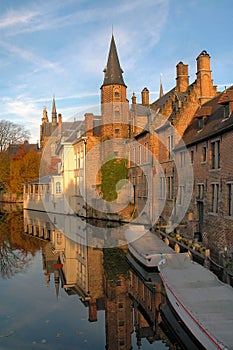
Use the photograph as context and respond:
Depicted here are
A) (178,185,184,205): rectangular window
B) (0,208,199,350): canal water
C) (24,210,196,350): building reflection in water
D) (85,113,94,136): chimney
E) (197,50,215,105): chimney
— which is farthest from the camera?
(85,113,94,136): chimney

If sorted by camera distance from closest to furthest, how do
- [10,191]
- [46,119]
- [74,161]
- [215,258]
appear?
[215,258] < [74,161] < [10,191] < [46,119]

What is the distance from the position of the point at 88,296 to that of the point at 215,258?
5890mm

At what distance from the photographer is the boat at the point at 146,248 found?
15.1m

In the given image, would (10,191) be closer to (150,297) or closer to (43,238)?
(43,238)

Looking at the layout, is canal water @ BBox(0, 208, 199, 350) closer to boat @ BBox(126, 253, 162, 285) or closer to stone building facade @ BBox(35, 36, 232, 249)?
boat @ BBox(126, 253, 162, 285)

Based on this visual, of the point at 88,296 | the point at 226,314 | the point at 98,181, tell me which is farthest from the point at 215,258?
the point at 98,181

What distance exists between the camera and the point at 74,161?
4022 cm

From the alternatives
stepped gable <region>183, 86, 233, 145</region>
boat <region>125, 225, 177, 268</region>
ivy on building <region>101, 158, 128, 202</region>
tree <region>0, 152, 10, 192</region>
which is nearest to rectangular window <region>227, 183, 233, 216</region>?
stepped gable <region>183, 86, 233, 145</region>

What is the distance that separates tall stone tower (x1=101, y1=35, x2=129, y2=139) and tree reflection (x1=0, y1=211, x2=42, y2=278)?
41.3ft

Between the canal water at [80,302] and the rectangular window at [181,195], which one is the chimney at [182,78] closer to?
the rectangular window at [181,195]

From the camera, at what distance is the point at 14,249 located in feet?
72.8

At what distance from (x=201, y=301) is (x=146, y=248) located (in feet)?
24.9

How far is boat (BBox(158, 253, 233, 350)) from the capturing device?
731 centimetres

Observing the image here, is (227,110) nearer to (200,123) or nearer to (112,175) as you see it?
(200,123)
